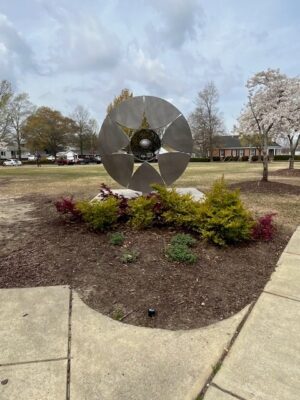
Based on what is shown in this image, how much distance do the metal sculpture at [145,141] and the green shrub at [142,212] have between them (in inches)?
94.5

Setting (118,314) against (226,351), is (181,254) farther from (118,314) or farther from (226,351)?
(226,351)

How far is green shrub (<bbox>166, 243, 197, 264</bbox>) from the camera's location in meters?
4.15

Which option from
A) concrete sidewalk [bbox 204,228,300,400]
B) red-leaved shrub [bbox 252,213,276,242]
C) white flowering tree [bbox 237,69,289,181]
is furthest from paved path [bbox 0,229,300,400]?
white flowering tree [bbox 237,69,289,181]

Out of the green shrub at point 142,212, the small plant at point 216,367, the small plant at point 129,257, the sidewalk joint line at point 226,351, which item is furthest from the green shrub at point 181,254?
the small plant at point 216,367

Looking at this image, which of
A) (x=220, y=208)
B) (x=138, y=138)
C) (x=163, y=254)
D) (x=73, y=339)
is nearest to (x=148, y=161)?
(x=138, y=138)

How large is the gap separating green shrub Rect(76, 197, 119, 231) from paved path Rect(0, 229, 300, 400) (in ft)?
6.80

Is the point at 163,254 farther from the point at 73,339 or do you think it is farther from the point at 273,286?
the point at 73,339

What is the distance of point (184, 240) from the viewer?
465 centimetres

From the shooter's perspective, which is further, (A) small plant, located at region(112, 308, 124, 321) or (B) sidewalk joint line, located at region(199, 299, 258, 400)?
(A) small plant, located at region(112, 308, 124, 321)

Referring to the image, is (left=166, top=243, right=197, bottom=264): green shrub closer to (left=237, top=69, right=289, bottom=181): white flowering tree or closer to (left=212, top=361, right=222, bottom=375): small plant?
(left=212, top=361, right=222, bottom=375): small plant

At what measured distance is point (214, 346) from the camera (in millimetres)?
2555

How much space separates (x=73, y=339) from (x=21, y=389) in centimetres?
60

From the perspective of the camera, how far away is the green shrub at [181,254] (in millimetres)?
4152

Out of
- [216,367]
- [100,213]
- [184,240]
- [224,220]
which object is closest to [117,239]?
[100,213]
